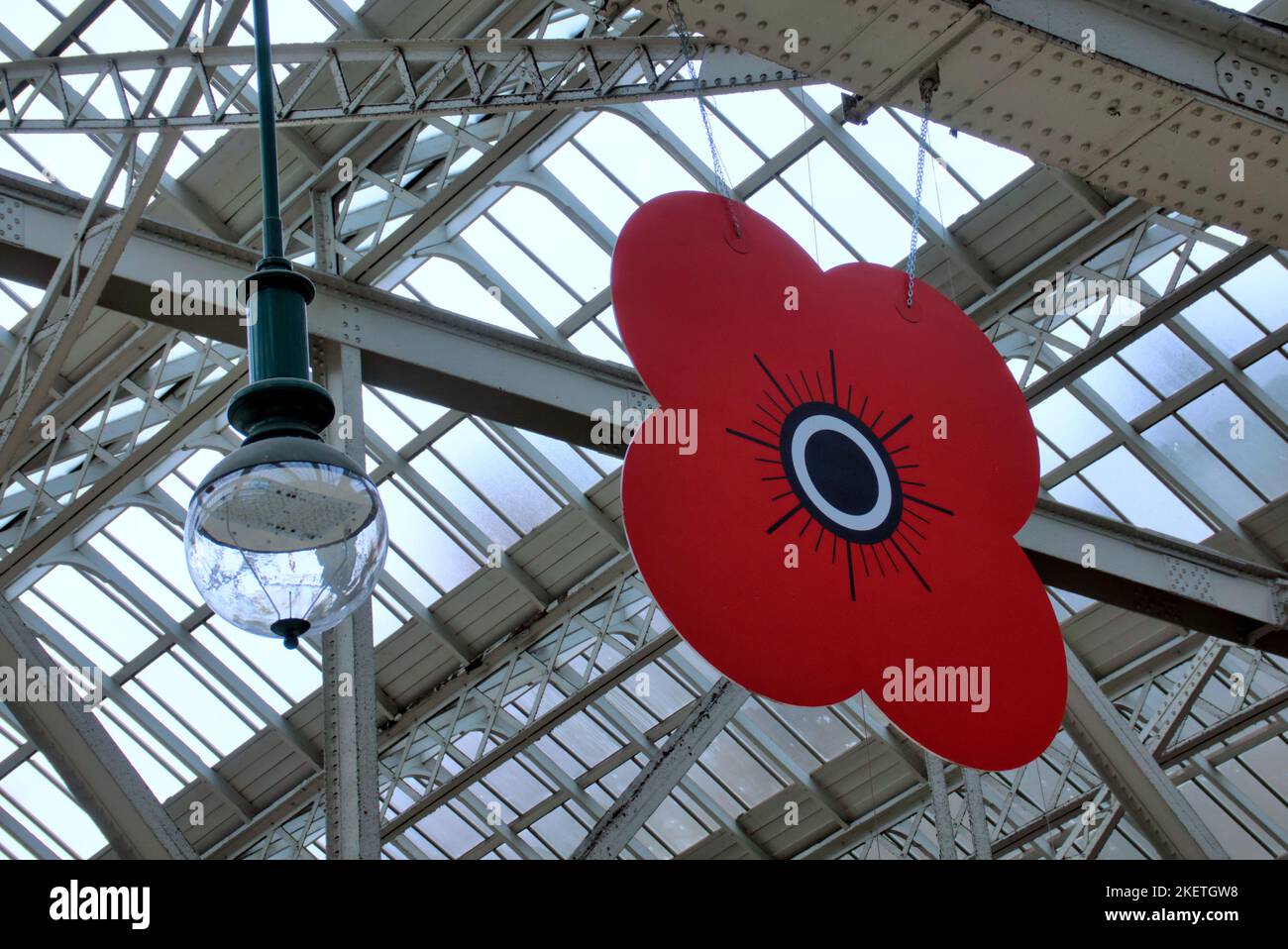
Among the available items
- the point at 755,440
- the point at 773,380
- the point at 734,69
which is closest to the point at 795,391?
the point at 773,380

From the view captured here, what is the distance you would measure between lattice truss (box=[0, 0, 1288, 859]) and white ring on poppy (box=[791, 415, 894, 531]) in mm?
1930

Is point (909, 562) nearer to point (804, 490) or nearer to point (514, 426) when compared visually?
point (804, 490)

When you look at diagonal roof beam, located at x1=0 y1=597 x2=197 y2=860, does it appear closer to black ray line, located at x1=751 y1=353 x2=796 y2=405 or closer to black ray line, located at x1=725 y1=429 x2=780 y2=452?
black ray line, located at x1=725 y1=429 x2=780 y2=452

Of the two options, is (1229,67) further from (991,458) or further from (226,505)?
(226,505)

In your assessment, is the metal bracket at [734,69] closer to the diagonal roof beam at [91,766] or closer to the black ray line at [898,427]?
the black ray line at [898,427]

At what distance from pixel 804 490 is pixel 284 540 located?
4.07 meters

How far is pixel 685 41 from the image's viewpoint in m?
7.95

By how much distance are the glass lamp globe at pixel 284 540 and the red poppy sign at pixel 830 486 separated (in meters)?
3.19

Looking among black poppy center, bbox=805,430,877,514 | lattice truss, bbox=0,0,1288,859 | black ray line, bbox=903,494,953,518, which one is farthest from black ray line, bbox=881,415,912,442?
lattice truss, bbox=0,0,1288,859

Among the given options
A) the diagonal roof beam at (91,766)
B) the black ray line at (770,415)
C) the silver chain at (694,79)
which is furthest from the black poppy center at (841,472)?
the diagonal roof beam at (91,766)

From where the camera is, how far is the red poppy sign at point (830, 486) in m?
7.76
